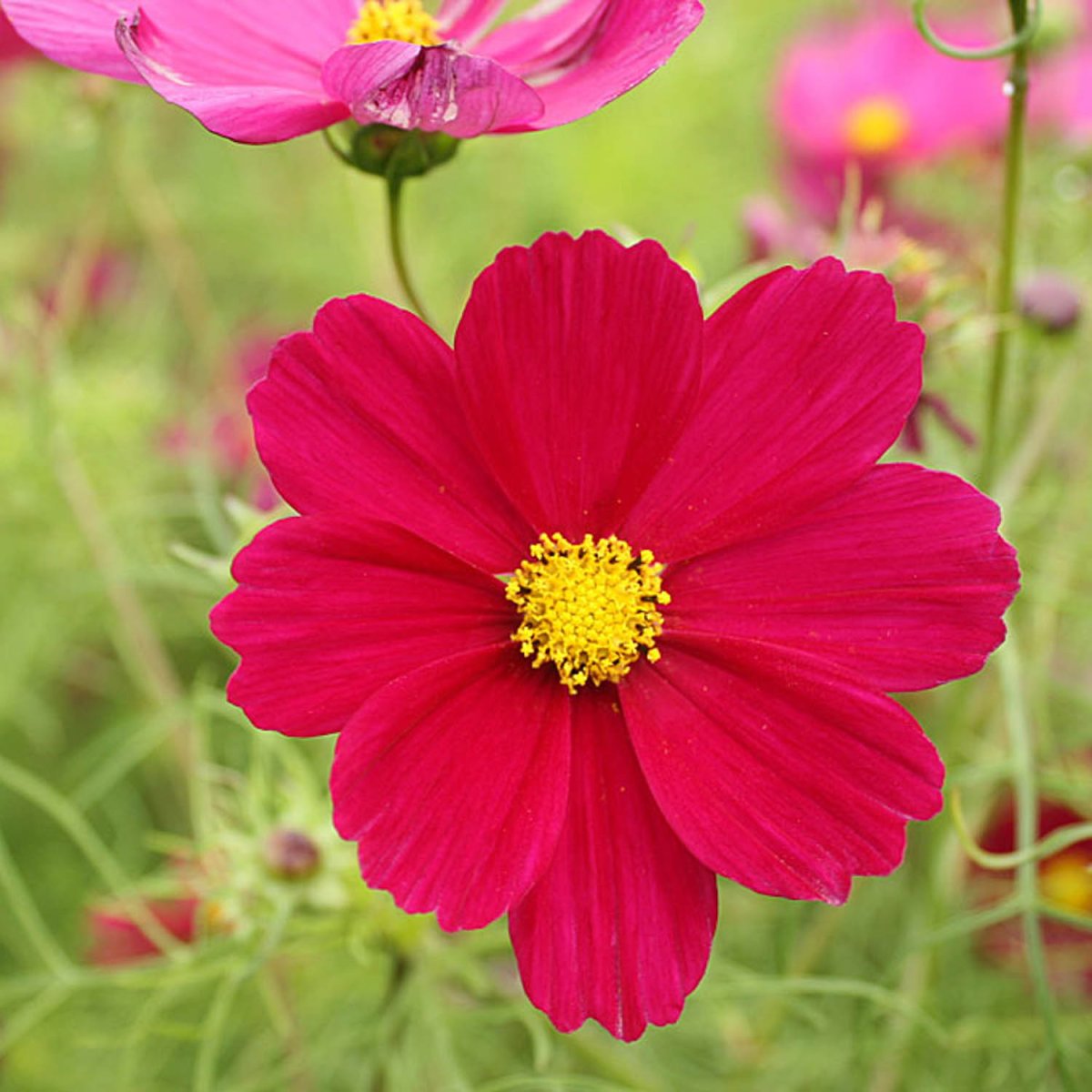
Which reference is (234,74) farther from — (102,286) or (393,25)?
(102,286)

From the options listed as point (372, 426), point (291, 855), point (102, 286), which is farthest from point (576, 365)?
point (102, 286)

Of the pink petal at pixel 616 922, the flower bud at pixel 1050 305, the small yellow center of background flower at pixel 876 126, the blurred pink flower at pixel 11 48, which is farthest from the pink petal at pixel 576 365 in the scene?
the small yellow center of background flower at pixel 876 126

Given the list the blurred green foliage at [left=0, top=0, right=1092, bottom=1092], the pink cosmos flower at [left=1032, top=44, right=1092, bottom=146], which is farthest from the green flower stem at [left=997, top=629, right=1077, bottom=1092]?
the pink cosmos flower at [left=1032, top=44, right=1092, bottom=146]

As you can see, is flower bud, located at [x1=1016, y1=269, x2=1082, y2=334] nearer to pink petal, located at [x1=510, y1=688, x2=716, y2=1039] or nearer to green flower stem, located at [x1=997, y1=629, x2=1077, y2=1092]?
green flower stem, located at [x1=997, y1=629, x2=1077, y2=1092]

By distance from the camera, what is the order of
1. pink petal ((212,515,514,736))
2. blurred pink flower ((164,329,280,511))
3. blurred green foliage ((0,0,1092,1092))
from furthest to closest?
blurred pink flower ((164,329,280,511)) → blurred green foliage ((0,0,1092,1092)) → pink petal ((212,515,514,736))

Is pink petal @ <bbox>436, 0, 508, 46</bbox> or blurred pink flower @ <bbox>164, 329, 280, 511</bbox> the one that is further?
blurred pink flower @ <bbox>164, 329, 280, 511</bbox>

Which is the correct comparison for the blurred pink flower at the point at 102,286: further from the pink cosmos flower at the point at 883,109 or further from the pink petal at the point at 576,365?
the pink petal at the point at 576,365

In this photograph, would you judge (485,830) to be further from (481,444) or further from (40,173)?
(40,173)
